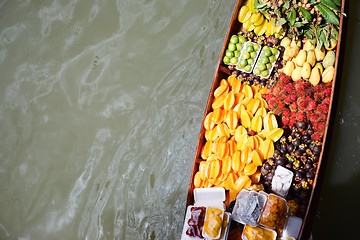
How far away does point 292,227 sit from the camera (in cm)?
244

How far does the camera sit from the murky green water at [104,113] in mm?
3639

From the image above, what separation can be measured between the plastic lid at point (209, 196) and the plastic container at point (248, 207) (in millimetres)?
224

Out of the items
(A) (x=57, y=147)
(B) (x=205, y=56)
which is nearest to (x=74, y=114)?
(A) (x=57, y=147)

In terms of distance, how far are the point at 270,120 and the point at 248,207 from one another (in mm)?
816

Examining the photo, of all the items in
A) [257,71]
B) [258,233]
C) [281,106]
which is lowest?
[258,233]

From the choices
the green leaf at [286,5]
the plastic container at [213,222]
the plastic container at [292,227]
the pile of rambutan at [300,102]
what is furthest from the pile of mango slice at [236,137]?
the green leaf at [286,5]

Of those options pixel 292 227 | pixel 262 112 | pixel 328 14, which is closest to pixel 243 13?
pixel 328 14

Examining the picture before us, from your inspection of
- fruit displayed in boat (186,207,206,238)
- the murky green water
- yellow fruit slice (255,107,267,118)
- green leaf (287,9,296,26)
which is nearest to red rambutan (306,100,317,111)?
yellow fruit slice (255,107,267,118)

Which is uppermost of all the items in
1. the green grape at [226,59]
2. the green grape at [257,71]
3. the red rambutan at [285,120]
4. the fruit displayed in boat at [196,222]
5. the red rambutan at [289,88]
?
the green grape at [226,59]

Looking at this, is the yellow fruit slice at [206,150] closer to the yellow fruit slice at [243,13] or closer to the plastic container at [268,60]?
the plastic container at [268,60]

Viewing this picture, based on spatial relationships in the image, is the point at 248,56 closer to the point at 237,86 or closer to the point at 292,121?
the point at 237,86

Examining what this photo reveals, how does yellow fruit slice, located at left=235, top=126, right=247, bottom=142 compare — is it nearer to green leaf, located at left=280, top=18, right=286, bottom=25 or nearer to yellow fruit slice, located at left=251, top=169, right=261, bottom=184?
yellow fruit slice, located at left=251, top=169, right=261, bottom=184

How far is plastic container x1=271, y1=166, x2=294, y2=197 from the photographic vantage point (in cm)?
252

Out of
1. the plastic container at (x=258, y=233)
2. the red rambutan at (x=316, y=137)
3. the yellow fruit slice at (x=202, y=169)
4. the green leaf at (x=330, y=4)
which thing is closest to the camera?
the plastic container at (x=258, y=233)
